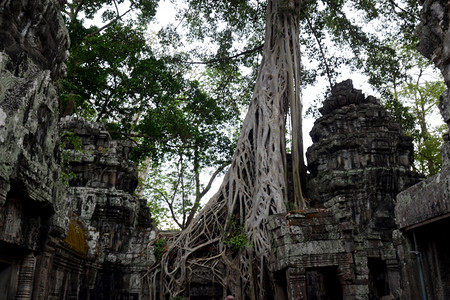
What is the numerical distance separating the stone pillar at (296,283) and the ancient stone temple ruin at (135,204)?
0.01 metres

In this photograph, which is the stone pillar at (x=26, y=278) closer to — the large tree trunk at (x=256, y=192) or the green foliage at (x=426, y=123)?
the large tree trunk at (x=256, y=192)

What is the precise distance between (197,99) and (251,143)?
3703mm

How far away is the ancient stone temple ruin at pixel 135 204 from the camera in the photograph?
8.66ft

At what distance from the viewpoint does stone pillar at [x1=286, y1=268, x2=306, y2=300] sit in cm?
512

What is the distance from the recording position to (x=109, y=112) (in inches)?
457

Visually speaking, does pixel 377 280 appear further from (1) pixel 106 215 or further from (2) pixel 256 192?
(1) pixel 106 215

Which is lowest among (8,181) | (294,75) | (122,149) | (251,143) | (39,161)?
(8,181)

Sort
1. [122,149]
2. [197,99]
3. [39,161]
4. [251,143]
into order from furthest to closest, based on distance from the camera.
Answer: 1. [197,99]
2. [251,143]
3. [122,149]
4. [39,161]

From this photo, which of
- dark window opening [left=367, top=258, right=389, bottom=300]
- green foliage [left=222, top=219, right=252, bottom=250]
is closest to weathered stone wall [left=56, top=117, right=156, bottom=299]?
green foliage [left=222, top=219, right=252, bottom=250]

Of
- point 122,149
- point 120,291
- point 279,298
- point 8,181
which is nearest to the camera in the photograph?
point 8,181

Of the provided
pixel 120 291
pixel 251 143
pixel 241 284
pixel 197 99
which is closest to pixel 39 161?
pixel 120 291

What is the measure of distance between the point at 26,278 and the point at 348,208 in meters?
4.87

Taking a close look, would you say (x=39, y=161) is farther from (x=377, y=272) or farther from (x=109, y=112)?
(x=109, y=112)

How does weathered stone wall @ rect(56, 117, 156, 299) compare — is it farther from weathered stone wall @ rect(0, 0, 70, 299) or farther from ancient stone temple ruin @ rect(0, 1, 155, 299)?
weathered stone wall @ rect(0, 0, 70, 299)
